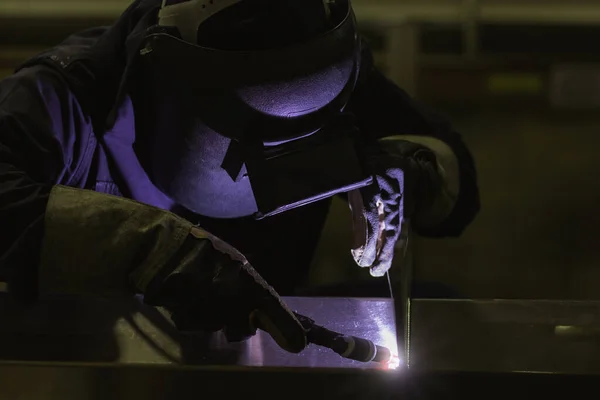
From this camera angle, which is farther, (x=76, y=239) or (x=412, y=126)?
(x=412, y=126)

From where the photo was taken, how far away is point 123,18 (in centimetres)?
98

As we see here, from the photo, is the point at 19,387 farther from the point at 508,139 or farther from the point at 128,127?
the point at 508,139

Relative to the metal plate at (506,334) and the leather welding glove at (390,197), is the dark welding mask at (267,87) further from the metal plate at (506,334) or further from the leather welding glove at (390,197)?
the metal plate at (506,334)

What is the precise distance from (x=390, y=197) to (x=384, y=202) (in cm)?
1

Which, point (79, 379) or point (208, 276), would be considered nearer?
point (79, 379)

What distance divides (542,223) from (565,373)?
5.75ft

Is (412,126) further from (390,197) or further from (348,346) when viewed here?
(348,346)

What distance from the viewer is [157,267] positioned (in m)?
0.62

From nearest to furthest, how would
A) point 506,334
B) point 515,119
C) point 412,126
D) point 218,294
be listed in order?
point 218,294, point 506,334, point 412,126, point 515,119

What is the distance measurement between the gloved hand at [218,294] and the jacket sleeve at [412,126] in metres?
0.55

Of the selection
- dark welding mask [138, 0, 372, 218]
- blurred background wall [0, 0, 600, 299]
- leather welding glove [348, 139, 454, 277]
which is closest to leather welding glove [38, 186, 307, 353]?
dark welding mask [138, 0, 372, 218]

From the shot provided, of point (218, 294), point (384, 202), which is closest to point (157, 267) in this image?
point (218, 294)

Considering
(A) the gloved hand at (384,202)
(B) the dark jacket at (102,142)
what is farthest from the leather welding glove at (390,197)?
(B) the dark jacket at (102,142)

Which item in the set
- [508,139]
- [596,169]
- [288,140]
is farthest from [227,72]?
[596,169]
